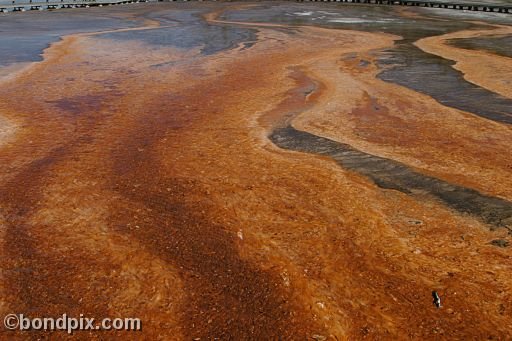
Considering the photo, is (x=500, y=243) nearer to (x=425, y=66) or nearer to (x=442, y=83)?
(x=442, y=83)

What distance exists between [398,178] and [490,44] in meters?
14.5

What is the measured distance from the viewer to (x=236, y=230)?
4996mm

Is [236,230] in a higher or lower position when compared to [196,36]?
lower

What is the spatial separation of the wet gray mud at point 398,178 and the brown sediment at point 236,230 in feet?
0.72

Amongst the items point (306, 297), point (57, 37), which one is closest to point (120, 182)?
point (306, 297)

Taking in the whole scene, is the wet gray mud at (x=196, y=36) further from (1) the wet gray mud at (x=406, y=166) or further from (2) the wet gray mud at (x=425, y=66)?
(1) the wet gray mud at (x=406, y=166)

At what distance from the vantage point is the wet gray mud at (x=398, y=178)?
5352mm

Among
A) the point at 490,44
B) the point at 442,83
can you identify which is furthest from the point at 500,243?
the point at 490,44

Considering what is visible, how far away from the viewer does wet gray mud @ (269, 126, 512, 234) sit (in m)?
5.35

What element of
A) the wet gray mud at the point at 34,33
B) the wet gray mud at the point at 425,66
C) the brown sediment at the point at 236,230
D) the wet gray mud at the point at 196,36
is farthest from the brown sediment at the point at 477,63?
the wet gray mud at the point at 34,33

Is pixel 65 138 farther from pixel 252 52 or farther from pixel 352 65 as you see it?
pixel 252 52

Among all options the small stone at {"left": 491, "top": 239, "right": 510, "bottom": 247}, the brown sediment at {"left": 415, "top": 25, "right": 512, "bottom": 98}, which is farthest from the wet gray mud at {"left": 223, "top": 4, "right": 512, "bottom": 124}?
the small stone at {"left": 491, "top": 239, "right": 510, "bottom": 247}

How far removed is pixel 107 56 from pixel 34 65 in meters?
2.39

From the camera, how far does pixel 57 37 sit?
21.7m
